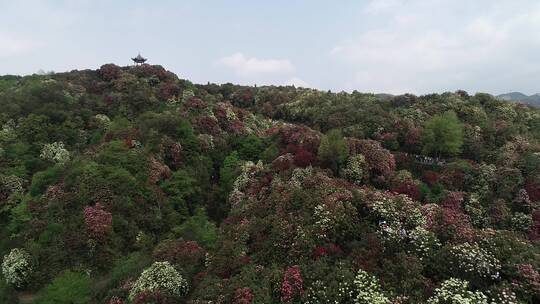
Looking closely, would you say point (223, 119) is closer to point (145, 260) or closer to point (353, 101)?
point (353, 101)

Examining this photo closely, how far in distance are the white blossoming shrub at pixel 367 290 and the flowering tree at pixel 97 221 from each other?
14219 mm

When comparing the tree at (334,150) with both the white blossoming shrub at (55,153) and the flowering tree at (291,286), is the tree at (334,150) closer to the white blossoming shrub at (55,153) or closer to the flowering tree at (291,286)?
the flowering tree at (291,286)

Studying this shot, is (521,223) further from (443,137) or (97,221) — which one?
(97,221)

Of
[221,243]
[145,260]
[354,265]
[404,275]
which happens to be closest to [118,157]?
[145,260]

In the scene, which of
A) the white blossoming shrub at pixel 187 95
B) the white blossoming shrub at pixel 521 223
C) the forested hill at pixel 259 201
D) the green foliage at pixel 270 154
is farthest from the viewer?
the white blossoming shrub at pixel 187 95

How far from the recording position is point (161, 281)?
16.0 m

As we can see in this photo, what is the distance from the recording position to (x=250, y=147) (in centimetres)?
3272

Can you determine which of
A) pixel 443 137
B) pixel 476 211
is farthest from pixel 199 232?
pixel 443 137

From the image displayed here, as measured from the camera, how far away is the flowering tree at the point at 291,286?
13.4 m

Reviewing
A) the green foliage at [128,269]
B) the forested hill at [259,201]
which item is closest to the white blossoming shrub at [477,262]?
the forested hill at [259,201]

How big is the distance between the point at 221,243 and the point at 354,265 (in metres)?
6.50

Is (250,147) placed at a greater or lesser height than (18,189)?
greater

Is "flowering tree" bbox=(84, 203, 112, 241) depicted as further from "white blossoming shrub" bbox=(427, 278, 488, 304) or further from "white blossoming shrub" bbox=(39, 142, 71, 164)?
"white blossoming shrub" bbox=(427, 278, 488, 304)

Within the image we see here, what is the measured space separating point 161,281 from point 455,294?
10.9 meters
